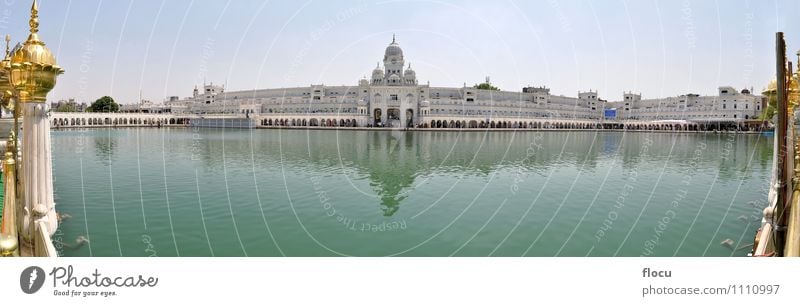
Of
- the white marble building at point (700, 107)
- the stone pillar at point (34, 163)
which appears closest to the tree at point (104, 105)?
the stone pillar at point (34, 163)

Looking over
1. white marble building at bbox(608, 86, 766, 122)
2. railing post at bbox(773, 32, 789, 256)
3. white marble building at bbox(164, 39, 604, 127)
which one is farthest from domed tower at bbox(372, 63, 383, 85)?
railing post at bbox(773, 32, 789, 256)

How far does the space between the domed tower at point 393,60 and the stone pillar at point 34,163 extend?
5641cm

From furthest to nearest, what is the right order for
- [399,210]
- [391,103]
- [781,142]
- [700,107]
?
[700,107] < [391,103] < [399,210] < [781,142]

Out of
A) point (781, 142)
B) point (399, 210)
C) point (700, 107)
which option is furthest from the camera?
point (700, 107)

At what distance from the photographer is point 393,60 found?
58.7 meters

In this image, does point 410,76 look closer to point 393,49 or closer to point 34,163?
point 393,49

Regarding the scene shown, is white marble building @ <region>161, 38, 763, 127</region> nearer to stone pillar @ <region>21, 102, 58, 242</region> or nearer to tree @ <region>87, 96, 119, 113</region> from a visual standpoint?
tree @ <region>87, 96, 119, 113</region>

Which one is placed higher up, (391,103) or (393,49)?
(393,49)

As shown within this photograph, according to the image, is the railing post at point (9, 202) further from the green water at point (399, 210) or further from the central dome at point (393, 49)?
the central dome at point (393, 49)

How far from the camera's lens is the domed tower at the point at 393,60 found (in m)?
58.2
